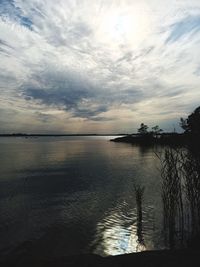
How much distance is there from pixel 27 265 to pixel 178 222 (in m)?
10.8

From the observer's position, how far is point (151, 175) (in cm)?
3806

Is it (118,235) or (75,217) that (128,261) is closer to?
(118,235)

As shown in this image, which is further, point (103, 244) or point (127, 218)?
point (127, 218)

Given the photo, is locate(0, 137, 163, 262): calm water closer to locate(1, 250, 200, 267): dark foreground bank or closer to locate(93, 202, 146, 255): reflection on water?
locate(93, 202, 146, 255): reflection on water

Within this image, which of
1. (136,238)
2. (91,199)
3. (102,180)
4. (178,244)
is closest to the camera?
(178,244)

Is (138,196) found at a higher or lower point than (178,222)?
higher

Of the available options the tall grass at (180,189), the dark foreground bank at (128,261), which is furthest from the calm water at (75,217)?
the dark foreground bank at (128,261)

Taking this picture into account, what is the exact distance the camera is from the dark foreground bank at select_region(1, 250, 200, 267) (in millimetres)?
9570

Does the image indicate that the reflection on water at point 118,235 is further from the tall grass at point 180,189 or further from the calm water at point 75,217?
the tall grass at point 180,189

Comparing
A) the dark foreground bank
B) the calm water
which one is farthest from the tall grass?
the dark foreground bank

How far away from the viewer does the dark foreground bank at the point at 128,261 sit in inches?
377

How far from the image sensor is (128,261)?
9891 mm

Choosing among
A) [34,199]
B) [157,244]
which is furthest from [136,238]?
[34,199]

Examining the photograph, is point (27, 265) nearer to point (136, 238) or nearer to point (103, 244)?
point (103, 244)
